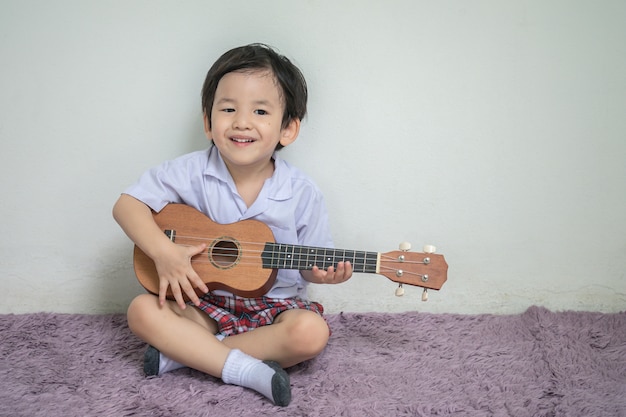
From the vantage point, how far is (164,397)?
1.42 metres

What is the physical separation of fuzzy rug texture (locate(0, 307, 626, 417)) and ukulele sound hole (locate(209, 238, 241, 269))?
0.30m

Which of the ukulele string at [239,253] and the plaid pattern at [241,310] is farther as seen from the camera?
the plaid pattern at [241,310]

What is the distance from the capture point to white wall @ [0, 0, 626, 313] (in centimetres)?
181

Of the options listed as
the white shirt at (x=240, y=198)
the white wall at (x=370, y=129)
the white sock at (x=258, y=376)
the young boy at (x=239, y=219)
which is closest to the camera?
the white sock at (x=258, y=376)

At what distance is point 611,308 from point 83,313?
72.1 inches

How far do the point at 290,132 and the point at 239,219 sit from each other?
0.96 ft

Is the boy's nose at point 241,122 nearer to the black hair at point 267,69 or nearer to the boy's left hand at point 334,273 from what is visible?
the black hair at point 267,69

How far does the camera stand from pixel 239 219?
1.65 m

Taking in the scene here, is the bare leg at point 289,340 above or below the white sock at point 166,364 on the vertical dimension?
above

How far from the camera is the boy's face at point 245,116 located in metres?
1.58

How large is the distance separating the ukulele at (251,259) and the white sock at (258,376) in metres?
0.17

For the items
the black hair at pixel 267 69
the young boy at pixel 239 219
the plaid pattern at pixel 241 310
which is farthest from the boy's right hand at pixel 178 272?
the black hair at pixel 267 69

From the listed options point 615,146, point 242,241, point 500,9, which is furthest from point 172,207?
point 615,146

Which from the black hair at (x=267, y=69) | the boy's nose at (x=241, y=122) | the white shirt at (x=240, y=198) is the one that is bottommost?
the white shirt at (x=240, y=198)
